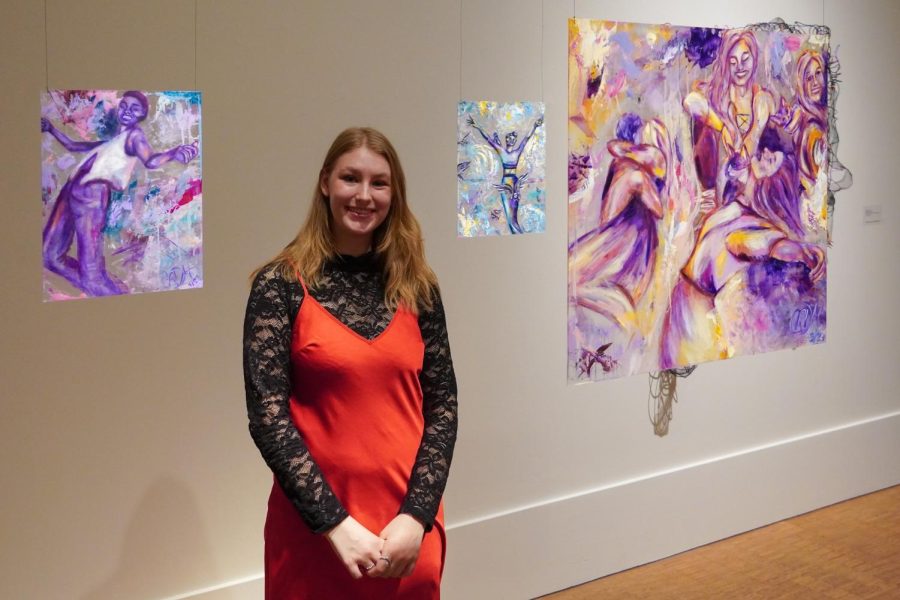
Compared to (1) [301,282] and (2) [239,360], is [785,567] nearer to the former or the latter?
(2) [239,360]

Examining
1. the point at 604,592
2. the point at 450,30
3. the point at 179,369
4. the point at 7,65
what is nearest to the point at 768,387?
the point at 604,592

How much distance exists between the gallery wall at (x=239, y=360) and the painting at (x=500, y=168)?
52 mm

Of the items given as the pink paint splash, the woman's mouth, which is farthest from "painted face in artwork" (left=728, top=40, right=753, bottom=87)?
the woman's mouth

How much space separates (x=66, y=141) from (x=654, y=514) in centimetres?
282

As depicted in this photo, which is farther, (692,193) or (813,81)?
(813,81)

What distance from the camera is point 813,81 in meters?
4.75

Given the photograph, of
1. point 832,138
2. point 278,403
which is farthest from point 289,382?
point 832,138

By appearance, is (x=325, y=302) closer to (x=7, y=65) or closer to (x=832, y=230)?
(x=7, y=65)

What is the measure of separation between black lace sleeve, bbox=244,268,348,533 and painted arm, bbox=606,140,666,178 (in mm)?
2213

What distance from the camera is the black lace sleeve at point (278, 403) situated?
2055 millimetres

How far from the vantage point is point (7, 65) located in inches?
107

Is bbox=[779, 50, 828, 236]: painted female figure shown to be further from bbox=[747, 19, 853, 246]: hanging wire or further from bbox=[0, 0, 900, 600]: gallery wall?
bbox=[0, 0, 900, 600]: gallery wall
